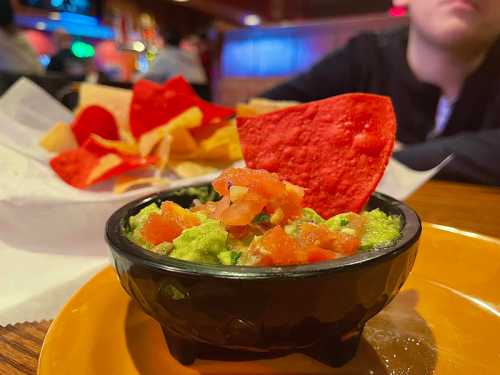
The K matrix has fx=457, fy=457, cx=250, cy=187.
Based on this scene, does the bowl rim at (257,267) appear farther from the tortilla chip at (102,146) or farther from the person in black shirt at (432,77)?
the person in black shirt at (432,77)

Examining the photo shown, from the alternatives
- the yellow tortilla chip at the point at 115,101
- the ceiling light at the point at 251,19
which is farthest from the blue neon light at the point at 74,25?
the yellow tortilla chip at the point at 115,101

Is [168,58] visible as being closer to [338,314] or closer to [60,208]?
[60,208]

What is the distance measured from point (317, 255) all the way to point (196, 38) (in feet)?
34.3

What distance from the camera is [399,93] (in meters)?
2.49

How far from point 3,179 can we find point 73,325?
0.59 m

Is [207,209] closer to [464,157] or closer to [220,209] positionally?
[220,209]

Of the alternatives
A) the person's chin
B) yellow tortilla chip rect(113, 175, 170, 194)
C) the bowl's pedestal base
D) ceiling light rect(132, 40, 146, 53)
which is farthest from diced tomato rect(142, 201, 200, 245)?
ceiling light rect(132, 40, 146, 53)

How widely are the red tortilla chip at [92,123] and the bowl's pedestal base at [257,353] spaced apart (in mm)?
992

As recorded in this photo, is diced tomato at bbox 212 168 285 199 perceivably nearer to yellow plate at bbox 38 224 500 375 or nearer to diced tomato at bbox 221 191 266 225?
diced tomato at bbox 221 191 266 225

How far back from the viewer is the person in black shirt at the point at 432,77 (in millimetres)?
1605

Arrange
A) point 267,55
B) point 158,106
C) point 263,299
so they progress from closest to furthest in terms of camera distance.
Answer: point 263,299
point 158,106
point 267,55

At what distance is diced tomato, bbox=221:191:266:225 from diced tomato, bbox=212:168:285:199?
0.7 inches

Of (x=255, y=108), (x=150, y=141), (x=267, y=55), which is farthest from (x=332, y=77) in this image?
(x=267, y=55)

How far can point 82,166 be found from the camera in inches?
47.8
